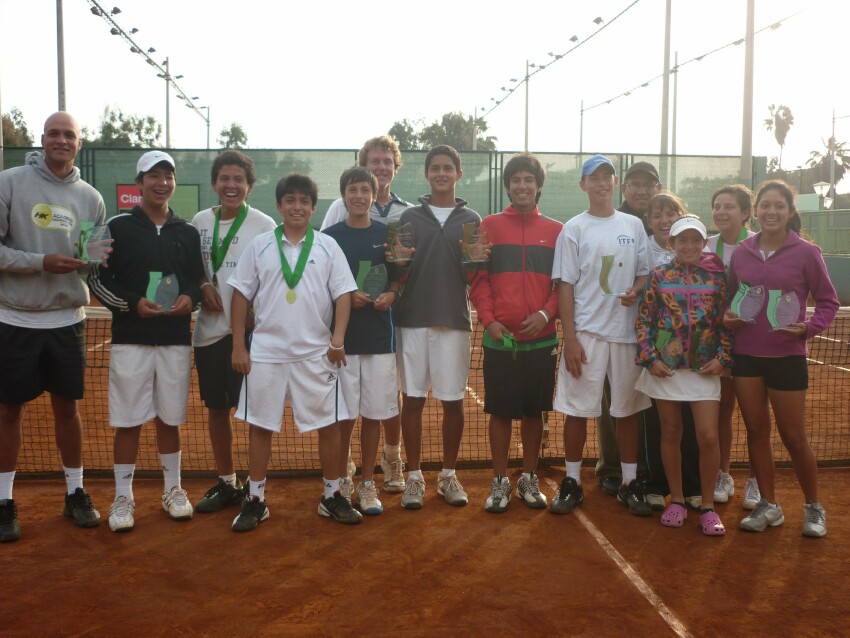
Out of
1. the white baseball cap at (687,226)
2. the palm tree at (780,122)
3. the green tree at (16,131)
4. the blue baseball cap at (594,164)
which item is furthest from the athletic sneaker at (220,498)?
the palm tree at (780,122)

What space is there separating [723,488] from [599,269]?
1.55m

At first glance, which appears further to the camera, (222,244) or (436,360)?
(436,360)

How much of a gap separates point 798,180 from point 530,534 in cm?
4795

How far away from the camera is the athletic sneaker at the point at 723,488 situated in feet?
15.4

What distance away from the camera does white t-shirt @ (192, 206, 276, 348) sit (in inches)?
173

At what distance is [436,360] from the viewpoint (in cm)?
457

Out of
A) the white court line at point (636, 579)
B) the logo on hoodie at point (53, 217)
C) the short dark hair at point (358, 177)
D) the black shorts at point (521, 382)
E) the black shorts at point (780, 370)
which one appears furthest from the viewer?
the black shorts at point (521, 382)

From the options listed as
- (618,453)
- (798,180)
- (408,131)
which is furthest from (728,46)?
(408,131)

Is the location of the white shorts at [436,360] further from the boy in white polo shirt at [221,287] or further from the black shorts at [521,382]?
the boy in white polo shirt at [221,287]

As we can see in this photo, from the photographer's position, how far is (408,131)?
6116 centimetres

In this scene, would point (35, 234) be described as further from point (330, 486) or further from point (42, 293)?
point (330, 486)

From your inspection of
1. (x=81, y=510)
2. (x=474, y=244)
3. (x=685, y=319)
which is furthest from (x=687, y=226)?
(x=81, y=510)

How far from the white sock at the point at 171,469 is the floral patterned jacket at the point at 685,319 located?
2.62 m

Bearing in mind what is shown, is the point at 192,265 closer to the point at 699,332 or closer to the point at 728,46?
the point at 699,332
